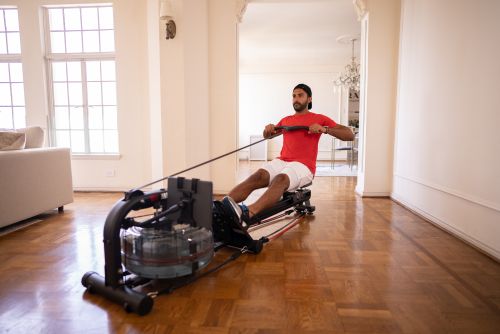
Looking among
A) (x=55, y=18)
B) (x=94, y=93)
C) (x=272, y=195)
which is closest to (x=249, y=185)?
(x=272, y=195)

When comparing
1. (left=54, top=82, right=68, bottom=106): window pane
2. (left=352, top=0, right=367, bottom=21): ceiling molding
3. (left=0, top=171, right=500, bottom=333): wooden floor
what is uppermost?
(left=352, top=0, right=367, bottom=21): ceiling molding

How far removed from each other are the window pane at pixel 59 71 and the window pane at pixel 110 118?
0.71 meters

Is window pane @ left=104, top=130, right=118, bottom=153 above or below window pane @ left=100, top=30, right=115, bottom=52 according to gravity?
below

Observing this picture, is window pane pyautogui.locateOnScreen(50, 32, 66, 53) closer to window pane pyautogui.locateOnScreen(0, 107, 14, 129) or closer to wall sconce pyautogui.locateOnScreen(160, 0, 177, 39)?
window pane pyautogui.locateOnScreen(0, 107, 14, 129)

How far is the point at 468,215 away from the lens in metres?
2.34

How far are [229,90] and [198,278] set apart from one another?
275 centimetres

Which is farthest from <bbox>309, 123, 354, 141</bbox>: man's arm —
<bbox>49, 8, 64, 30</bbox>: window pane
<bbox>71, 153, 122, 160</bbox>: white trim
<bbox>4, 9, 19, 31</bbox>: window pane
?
<bbox>4, 9, 19, 31</bbox>: window pane

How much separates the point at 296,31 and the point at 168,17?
310cm

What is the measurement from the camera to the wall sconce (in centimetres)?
348

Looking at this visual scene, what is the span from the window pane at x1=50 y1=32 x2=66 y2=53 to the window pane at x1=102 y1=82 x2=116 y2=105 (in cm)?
74

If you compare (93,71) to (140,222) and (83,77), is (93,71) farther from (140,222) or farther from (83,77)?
(140,222)

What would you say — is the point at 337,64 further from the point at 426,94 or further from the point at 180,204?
the point at 180,204

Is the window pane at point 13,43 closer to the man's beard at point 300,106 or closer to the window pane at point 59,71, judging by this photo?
the window pane at point 59,71

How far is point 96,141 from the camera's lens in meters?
4.45
